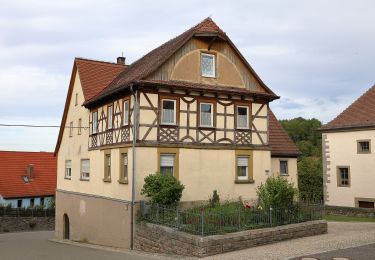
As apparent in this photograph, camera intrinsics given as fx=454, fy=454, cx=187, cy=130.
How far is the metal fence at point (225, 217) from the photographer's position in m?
17.3

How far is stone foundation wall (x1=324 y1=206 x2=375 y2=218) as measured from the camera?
28084 millimetres

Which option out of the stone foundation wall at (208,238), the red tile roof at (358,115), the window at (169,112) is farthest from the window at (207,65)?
the red tile roof at (358,115)

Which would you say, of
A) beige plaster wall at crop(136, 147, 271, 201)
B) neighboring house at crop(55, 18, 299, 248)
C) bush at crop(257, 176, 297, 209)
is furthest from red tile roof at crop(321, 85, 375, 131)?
bush at crop(257, 176, 297, 209)

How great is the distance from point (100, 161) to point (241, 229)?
36.2ft

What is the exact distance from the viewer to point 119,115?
77.9 feet

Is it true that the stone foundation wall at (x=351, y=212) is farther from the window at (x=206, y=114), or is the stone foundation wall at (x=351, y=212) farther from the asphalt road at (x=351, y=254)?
the asphalt road at (x=351, y=254)

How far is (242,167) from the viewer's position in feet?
80.5

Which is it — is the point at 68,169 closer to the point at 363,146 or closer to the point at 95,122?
the point at 95,122

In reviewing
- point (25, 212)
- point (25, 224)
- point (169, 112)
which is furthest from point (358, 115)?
point (25, 212)

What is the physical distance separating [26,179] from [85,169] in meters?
26.8

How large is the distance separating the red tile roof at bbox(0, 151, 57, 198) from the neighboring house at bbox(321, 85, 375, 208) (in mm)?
32366

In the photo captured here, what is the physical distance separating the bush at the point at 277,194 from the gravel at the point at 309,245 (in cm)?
175

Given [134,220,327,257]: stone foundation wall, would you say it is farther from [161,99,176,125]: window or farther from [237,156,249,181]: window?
[237,156,249,181]: window

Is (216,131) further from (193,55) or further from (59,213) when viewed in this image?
(59,213)
